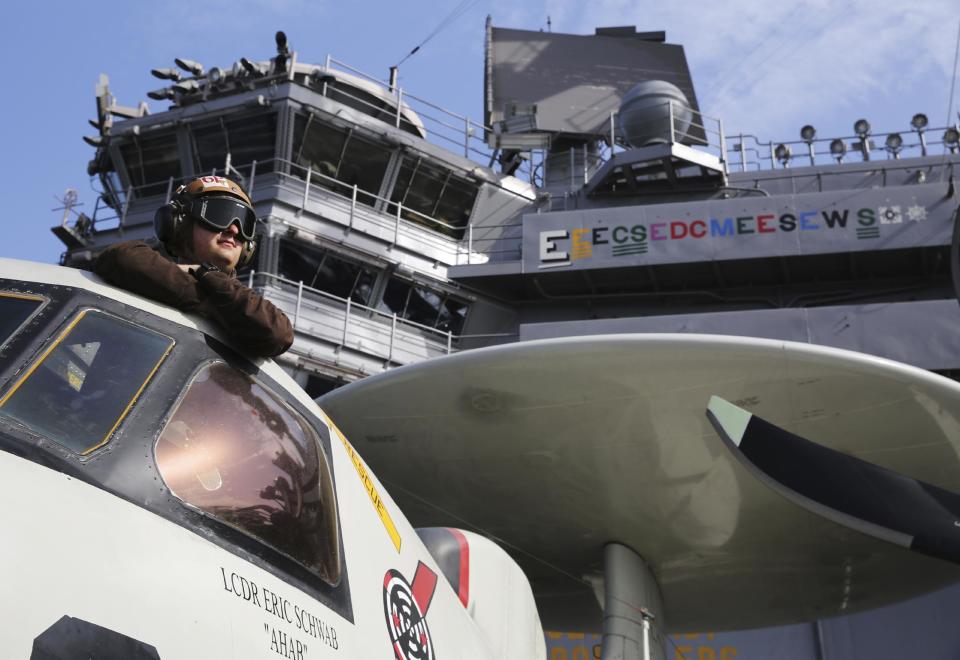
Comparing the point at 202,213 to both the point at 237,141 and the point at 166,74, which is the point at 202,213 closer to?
the point at 237,141

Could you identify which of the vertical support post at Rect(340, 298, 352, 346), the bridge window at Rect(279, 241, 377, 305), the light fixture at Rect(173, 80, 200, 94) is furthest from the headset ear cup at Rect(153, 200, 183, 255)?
the light fixture at Rect(173, 80, 200, 94)

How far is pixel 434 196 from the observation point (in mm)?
24031

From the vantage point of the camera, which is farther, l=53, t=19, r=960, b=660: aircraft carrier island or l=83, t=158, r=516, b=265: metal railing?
l=83, t=158, r=516, b=265: metal railing

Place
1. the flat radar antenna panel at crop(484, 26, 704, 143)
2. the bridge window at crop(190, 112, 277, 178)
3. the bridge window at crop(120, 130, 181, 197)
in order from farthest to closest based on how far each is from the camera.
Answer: the flat radar antenna panel at crop(484, 26, 704, 143) → the bridge window at crop(120, 130, 181, 197) → the bridge window at crop(190, 112, 277, 178)

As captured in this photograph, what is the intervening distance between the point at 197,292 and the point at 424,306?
762 inches

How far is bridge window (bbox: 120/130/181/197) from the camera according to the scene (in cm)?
2325

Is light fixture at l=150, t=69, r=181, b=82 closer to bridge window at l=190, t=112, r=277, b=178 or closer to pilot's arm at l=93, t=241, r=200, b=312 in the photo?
bridge window at l=190, t=112, r=277, b=178

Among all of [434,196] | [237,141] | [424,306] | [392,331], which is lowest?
[392,331]

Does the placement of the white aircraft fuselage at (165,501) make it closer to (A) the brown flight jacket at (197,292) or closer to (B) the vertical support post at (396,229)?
(A) the brown flight jacket at (197,292)

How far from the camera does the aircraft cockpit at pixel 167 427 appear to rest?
2730mm

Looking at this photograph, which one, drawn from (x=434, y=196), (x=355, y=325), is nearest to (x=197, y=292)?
(x=355, y=325)

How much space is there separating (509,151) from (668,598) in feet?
59.2

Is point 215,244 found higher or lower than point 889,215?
lower

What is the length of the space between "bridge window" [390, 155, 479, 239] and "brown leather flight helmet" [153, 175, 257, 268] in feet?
63.5
